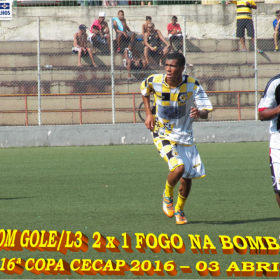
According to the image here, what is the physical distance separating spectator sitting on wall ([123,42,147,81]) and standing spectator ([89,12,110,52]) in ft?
2.59

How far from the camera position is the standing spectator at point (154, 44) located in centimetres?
1816

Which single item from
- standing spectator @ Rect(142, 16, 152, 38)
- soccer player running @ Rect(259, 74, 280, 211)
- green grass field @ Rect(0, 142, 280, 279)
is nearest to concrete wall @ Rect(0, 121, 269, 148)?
green grass field @ Rect(0, 142, 280, 279)

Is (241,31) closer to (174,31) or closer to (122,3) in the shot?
(174,31)

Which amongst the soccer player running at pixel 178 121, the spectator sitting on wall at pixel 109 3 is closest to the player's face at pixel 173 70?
the soccer player running at pixel 178 121

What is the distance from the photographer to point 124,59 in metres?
18.2

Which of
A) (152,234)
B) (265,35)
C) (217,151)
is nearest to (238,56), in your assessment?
(265,35)

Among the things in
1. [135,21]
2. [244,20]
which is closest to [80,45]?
[135,21]

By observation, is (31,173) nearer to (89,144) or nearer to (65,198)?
(65,198)

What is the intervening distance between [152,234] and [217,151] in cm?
927

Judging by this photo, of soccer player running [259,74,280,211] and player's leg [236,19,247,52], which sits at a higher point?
player's leg [236,19,247,52]

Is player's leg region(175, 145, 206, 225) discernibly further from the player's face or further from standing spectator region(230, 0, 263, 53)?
standing spectator region(230, 0, 263, 53)

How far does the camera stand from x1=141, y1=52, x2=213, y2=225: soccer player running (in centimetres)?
615

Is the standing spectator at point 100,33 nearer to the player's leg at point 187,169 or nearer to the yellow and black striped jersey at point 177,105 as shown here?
the yellow and black striped jersey at point 177,105

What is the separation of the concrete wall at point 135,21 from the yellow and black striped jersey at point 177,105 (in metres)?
12.6
